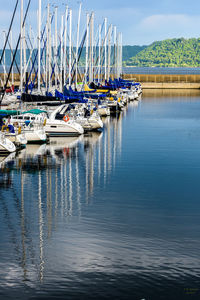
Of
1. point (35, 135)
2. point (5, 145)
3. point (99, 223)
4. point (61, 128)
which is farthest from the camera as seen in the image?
point (61, 128)

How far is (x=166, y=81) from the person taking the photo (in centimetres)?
15650

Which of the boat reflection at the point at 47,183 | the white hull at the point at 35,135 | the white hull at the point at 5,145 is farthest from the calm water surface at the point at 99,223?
the white hull at the point at 35,135

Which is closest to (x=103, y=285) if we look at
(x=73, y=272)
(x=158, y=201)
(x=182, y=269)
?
(x=73, y=272)

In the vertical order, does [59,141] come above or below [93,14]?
below

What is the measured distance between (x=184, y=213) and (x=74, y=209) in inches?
201

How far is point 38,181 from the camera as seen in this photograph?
3325cm

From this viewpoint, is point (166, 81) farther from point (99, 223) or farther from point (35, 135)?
point (99, 223)

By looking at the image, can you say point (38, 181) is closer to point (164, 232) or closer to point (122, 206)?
point (122, 206)

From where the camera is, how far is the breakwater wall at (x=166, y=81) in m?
154

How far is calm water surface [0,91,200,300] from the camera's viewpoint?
1783 cm

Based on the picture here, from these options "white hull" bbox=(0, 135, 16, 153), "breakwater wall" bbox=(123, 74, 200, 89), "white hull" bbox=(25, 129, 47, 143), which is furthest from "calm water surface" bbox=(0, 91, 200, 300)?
"breakwater wall" bbox=(123, 74, 200, 89)

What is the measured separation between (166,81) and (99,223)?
444 ft

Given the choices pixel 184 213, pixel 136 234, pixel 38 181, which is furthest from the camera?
pixel 38 181

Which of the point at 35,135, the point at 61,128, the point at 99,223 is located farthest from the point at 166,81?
the point at 99,223
